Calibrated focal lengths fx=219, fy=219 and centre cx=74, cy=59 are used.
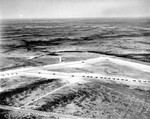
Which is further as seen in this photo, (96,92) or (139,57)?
(139,57)

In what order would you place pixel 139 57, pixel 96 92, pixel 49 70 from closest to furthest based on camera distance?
pixel 96 92 < pixel 49 70 < pixel 139 57

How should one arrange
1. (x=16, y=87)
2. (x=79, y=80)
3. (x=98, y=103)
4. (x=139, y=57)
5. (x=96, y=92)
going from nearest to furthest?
(x=98, y=103) < (x=96, y=92) < (x=16, y=87) < (x=79, y=80) < (x=139, y=57)

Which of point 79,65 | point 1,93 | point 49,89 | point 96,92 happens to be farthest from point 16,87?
point 79,65

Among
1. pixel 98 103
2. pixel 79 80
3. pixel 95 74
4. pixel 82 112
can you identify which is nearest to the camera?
pixel 82 112

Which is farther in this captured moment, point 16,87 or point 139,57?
point 139,57

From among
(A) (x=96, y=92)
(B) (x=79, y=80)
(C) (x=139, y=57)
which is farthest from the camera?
(C) (x=139, y=57)

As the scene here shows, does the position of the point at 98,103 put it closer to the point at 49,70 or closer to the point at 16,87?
the point at 16,87

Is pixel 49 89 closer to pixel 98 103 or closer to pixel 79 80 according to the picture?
pixel 79 80

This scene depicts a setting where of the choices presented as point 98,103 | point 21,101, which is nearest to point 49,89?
Result: point 21,101
